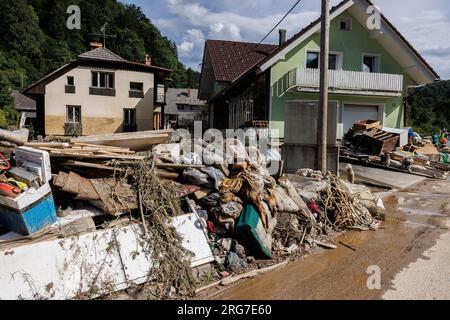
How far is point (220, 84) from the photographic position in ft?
68.2

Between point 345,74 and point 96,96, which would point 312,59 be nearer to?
point 345,74

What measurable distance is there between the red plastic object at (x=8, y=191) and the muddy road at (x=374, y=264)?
251cm

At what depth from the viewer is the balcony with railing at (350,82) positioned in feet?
49.3

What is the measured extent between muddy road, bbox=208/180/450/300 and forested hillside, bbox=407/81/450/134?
3609 cm

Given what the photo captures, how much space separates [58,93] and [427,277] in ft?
87.0

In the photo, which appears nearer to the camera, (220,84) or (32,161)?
(32,161)

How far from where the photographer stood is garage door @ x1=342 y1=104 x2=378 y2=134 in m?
16.7

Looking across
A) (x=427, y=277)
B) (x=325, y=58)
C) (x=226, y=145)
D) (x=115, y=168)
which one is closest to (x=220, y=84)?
(x=325, y=58)

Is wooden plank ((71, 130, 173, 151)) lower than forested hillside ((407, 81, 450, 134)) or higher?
lower

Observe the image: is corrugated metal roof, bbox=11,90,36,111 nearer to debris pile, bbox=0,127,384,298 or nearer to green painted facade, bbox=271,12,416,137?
green painted facade, bbox=271,12,416,137

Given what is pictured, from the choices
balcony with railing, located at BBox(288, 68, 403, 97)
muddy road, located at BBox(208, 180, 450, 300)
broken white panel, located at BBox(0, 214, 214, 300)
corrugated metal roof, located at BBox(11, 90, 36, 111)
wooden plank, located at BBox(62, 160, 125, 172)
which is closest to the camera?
broken white panel, located at BBox(0, 214, 214, 300)

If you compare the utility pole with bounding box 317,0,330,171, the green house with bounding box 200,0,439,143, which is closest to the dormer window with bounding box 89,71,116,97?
the green house with bounding box 200,0,439,143

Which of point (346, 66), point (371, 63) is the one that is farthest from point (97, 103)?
point (371, 63)
